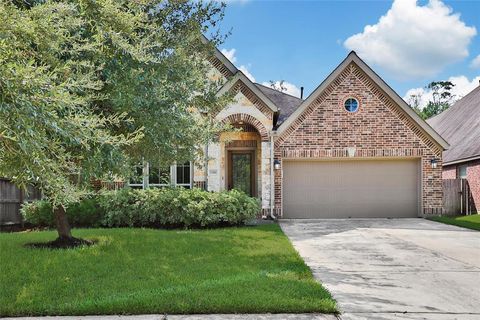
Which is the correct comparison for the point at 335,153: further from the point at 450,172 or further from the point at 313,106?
the point at 450,172

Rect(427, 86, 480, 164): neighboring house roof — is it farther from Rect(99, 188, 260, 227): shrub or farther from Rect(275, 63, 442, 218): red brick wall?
Rect(99, 188, 260, 227): shrub

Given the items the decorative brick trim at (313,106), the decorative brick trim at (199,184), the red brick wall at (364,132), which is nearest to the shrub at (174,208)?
the decorative brick trim at (199,184)

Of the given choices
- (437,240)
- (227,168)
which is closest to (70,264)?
(437,240)

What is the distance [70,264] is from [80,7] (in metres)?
3.98

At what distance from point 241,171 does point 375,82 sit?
19.6 ft

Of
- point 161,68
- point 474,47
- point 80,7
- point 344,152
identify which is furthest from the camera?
point 474,47

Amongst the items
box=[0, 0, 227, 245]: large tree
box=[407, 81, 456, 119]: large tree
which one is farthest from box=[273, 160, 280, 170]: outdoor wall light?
box=[407, 81, 456, 119]: large tree

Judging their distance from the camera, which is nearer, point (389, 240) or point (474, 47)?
point (389, 240)

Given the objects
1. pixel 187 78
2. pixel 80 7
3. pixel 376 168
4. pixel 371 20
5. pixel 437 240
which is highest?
pixel 371 20

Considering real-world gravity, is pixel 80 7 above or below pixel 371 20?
below

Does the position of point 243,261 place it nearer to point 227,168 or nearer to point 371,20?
point 227,168

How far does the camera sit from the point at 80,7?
624 cm

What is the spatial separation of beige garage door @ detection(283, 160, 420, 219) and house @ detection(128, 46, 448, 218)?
0.12 feet

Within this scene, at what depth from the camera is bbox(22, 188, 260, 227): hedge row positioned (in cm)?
1216
